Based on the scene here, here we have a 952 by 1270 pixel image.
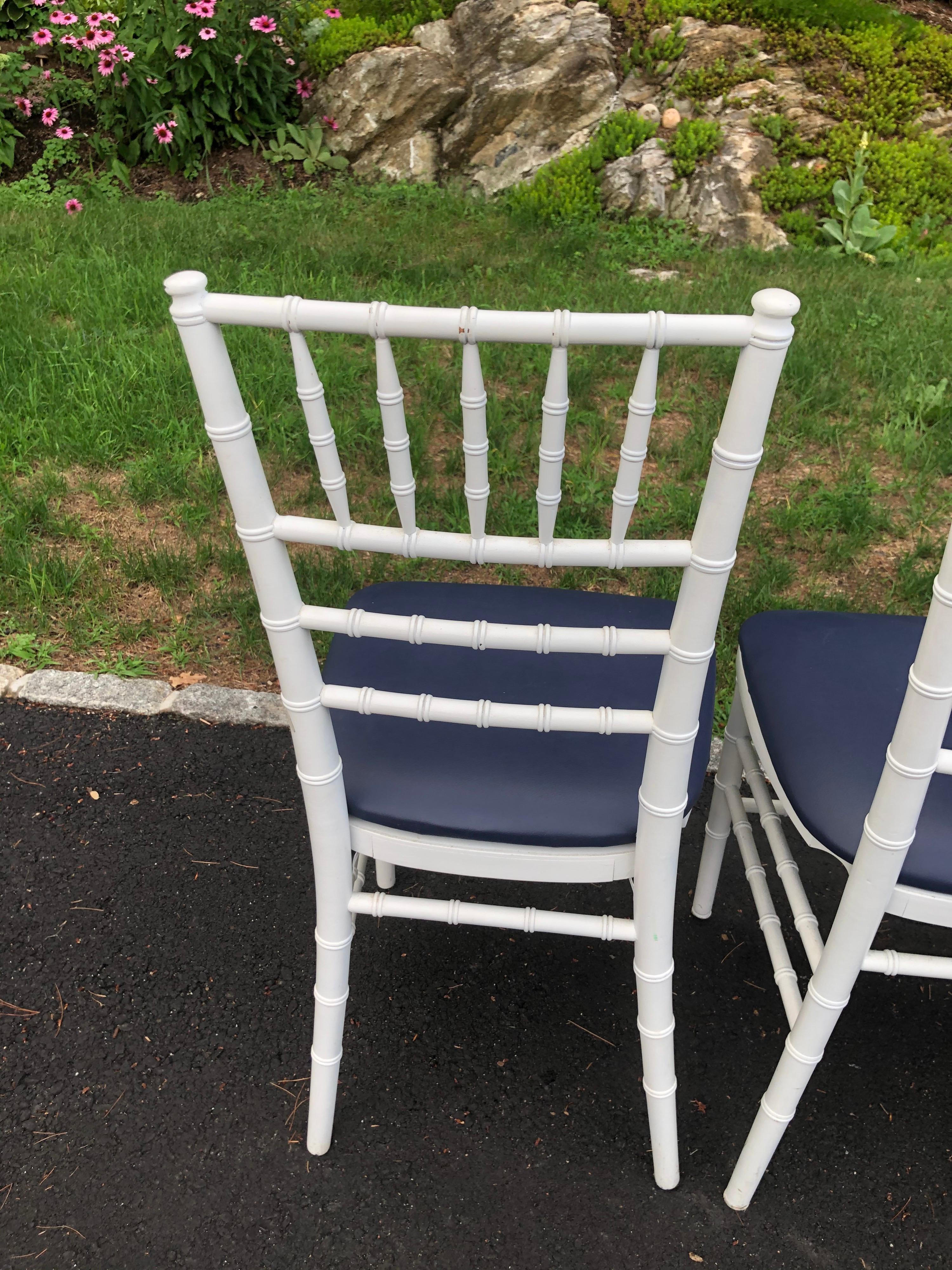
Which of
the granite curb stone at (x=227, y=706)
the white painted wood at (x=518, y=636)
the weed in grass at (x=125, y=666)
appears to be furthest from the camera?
the weed in grass at (x=125, y=666)

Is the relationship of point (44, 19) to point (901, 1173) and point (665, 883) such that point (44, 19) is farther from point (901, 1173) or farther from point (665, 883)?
point (901, 1173)

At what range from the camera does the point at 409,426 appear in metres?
3.34

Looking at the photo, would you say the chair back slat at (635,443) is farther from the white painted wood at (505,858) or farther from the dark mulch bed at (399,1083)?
the dark mulch bed at (399,1083)

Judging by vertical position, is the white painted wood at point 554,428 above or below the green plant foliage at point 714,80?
above

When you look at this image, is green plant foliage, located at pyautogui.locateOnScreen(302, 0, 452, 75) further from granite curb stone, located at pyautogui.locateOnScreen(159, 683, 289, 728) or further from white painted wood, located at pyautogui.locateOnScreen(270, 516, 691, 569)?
white painted wood, located at pyautogui.locateOnScreen(270, 516, 691, 569)

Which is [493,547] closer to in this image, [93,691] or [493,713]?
[493,713]

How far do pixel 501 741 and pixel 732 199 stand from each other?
4.60m

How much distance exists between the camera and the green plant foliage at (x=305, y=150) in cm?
571

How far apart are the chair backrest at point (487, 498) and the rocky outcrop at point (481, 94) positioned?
517 centimetres

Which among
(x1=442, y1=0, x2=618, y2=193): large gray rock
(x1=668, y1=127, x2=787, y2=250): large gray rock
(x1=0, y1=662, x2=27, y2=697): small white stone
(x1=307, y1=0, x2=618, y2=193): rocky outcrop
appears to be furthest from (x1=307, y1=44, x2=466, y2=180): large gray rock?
(x1=0, y1=662, x2=27, y2=697): small white stone

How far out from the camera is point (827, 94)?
5.31m

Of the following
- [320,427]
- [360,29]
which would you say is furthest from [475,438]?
[360,29]

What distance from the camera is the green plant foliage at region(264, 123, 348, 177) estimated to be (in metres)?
5.71

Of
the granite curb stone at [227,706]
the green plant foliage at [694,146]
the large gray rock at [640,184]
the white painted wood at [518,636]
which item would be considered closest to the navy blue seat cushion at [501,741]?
the white painted wood at [518,636]
